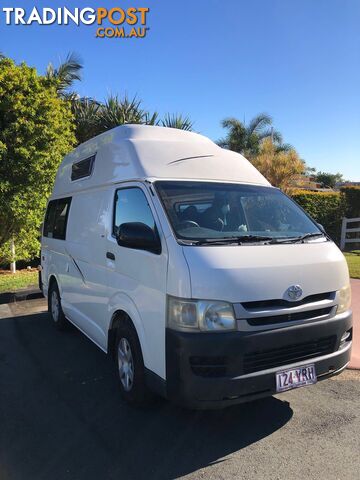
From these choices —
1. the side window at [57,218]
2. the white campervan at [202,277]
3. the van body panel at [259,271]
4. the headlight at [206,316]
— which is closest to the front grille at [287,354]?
the white campervan at [202,277]

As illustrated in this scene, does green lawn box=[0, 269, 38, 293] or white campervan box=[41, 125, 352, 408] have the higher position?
white campervan box=[41, 125, 352, 408]

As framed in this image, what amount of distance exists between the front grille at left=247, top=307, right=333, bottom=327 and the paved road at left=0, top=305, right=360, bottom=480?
98 cm

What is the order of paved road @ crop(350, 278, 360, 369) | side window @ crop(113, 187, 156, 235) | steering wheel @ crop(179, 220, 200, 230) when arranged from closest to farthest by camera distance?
1. steering wheel @ crop(179, 220, 200, 230)
2. side window @ crop(113, 187, 156, 235)
3. paved road @ crop(350, 278, 360, 369)

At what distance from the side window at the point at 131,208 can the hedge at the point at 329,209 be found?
1418cm

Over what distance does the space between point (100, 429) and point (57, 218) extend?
3.88m

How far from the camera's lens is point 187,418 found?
376 cm

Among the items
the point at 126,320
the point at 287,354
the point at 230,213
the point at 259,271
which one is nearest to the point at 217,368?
the point at 287,354

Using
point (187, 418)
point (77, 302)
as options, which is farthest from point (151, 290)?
point (77, 302)

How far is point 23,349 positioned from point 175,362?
3424 millimetres

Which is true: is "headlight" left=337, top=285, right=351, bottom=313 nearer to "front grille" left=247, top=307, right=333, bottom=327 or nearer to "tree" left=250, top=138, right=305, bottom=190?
"front grille" left=247, top=307, right=333, bottom=327

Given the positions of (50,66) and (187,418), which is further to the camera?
(50,66)

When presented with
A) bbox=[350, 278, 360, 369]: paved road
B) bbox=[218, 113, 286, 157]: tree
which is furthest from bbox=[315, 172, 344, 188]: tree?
bbox=[350, 278, 360, 369]: paved road

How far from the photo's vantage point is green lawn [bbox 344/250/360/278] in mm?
10723

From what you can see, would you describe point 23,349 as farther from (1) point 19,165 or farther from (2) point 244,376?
(1) point 19,165
